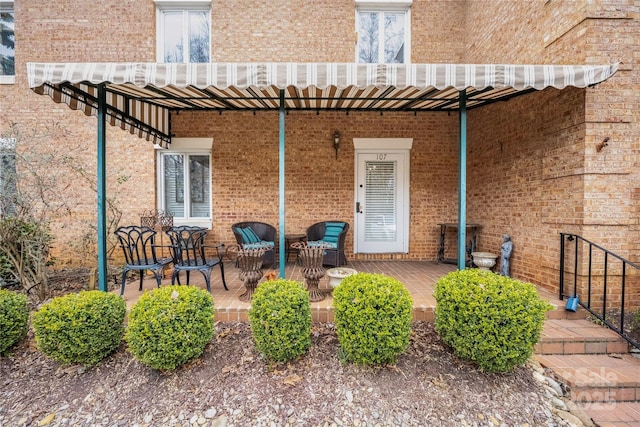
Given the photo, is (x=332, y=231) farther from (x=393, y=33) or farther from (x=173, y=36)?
(x=173, y=36)

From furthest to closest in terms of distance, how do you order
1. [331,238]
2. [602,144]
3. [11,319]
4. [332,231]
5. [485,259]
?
[332,231]
[331,238]
[485,259]
[602,144]
[11,319]

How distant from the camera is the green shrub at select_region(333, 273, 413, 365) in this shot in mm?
2613

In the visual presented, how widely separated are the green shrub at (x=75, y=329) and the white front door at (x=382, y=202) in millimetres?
4727

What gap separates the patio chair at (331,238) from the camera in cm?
552

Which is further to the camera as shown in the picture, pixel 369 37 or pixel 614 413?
pixel 369 37

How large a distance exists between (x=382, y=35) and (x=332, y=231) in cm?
460

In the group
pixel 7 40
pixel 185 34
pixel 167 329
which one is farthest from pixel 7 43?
pixel 167 329

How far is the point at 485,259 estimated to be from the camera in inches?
203

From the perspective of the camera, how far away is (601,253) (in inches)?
141

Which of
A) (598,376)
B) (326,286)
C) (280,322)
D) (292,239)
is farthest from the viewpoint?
(292,239)

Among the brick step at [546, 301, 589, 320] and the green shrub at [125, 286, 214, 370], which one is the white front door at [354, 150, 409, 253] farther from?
the green shrub at [125, 286, 214, 370]

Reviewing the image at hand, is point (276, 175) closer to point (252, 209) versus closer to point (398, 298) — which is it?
point (252, 209)

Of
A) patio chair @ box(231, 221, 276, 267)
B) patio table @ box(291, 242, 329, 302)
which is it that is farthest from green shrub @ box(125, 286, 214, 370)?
patio chair @ box(231, 221, 276, 267)

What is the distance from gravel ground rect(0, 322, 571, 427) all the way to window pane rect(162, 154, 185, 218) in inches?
149
